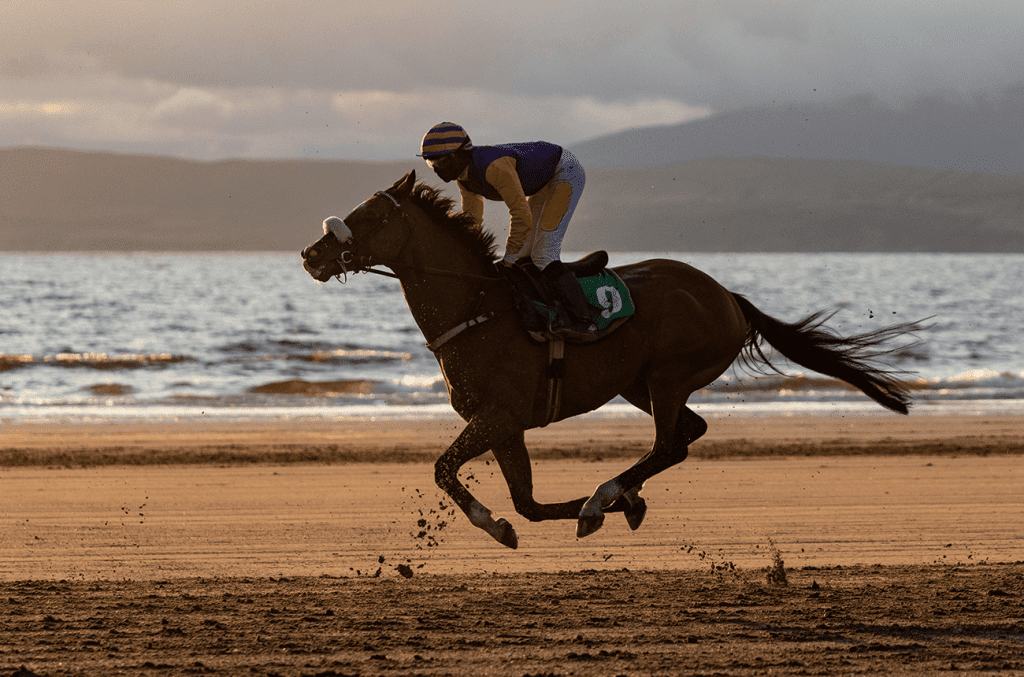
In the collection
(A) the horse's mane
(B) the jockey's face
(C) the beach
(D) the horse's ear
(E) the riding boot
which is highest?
(B) the jockey's face

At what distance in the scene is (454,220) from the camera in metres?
6.91

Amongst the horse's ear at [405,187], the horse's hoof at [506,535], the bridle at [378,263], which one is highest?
the horse's ear at [405,187]

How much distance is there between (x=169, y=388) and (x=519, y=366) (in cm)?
1786

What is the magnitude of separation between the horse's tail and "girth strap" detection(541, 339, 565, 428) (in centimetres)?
185

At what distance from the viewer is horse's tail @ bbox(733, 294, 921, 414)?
8156 millimetres

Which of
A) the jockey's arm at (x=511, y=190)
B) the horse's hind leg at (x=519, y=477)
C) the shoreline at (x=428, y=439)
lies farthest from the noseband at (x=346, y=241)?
the shoreline at (x=428, y=439)

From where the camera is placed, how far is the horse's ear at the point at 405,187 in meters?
6.75

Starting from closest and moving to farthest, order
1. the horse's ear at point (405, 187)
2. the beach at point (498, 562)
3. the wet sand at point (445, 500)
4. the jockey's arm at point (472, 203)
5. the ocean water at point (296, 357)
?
1. the beach at point (498, 562)
2. the horse's ear at point (405, 187)
3. the jockey's arm at point (472, 203)
4. the wet sand at point (445, 500)
5. the ocean water at point (296, 357)

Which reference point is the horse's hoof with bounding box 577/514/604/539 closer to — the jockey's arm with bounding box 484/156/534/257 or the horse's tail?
the jockey's arm with bounding box 484/156/534/257

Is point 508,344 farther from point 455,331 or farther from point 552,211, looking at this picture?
point 552,211

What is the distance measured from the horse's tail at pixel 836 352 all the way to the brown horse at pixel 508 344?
1.97 ft

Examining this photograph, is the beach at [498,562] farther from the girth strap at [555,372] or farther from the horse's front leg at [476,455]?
the girth strap at [555,372]

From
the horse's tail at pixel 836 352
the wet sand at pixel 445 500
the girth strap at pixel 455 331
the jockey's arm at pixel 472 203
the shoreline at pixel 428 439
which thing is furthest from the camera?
the shoreline at pixel 428 439

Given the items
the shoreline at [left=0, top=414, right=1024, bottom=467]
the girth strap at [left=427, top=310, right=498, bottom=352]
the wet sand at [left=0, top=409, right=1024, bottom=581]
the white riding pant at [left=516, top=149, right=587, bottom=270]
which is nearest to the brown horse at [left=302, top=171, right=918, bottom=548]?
the girth strap at [left=427, top=310, right=498, bottom=352]
